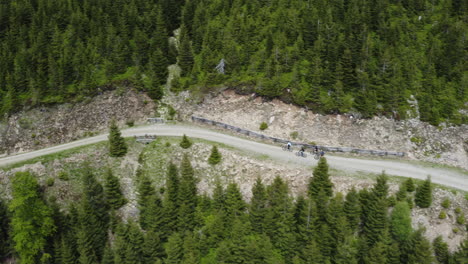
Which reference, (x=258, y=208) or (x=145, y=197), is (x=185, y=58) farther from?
(x=258, y=208)

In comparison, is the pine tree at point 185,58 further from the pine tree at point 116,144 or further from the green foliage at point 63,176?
the green foliage at point 63,176

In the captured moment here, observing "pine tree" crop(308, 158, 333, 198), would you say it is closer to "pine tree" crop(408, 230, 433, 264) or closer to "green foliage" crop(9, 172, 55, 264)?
"pine tree" crop(408, 230, 433, 264)

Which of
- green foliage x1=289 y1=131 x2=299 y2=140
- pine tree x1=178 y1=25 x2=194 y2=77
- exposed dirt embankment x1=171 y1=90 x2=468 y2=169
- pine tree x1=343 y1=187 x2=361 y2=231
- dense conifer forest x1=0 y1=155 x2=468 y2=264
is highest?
pine tree x1=178 y1=25 x2=194 y2=77

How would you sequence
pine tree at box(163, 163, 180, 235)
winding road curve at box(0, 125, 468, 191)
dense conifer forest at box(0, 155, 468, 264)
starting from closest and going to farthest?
dense conifer forest at box(0, 155, 468, 264), pine tree at box(163, 163, 180, 235), winding road curve at box(0, 125, 468, 191)

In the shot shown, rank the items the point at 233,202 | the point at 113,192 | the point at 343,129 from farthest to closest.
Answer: the point at 343,129 < the point at 113,192 < the point at 233,202

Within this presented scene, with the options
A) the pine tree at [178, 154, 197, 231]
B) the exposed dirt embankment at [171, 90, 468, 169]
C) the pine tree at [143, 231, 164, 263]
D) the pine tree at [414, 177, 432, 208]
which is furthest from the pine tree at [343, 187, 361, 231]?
the pine tree at [143, 231, 164, 263]

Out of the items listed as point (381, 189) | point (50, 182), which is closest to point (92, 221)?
point (50, 182)
